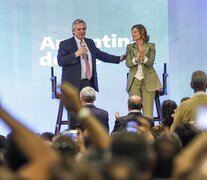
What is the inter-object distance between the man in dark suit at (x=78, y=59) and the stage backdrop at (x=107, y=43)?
50.1 inches

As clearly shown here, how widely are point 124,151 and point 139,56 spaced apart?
554 cm

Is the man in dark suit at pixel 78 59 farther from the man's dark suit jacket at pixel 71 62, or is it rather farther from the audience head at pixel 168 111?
the audience head at pixel 168 111

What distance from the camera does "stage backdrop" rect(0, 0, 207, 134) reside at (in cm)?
919

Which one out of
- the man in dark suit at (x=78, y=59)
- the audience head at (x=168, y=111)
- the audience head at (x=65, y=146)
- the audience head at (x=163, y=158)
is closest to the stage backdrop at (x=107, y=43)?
the man in dark suit at (x=78, y=59)

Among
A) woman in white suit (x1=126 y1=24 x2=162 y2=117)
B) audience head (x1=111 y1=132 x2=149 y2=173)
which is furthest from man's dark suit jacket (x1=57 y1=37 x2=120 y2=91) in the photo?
audience head (x1=111 y1=132 x2=149 y2=173)

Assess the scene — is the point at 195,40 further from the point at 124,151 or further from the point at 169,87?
the point at 124,151

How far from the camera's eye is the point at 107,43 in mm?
9188

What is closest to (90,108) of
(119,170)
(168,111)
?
(168,111)

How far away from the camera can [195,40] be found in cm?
922

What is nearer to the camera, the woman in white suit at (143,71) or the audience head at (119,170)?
the audience head at (119,170)

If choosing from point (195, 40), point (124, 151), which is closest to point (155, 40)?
point (195, 40)

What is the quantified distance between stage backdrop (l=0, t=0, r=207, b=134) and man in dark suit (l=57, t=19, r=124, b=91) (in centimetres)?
127

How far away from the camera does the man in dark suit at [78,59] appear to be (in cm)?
771

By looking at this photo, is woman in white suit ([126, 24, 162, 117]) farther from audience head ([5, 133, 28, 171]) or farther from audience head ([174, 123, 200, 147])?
audience head ([5, 133, 28, 171])
